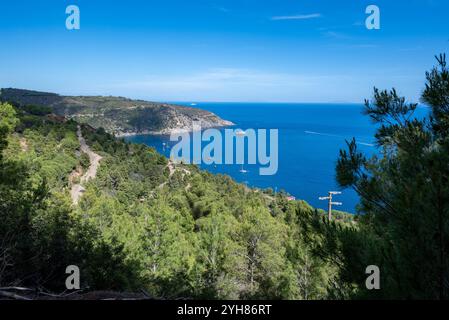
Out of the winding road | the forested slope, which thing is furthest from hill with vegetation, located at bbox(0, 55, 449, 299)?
the winding road

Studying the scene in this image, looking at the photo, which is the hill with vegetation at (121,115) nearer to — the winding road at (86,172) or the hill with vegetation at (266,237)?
the winding road at (86,172)

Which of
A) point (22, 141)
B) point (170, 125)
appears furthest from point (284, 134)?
point (22, 141)

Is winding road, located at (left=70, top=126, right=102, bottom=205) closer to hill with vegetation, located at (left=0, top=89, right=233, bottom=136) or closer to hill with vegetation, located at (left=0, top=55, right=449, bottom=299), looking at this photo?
hill with vegetation, located at (left=0, top=55, right=449, bottom=299)

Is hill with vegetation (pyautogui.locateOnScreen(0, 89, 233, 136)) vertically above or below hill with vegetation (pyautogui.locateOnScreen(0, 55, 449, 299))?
above

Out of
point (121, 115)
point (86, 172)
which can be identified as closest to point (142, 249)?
point (86, 172)

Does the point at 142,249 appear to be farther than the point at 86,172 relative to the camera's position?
No

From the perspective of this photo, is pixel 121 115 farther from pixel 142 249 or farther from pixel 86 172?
pixel 142 249

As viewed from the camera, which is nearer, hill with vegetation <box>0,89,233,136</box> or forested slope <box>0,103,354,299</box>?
forested slope <box>0,103,354,299</box>

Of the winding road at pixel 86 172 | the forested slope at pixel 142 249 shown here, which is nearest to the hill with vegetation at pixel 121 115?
the winding road at pixel 86 172
